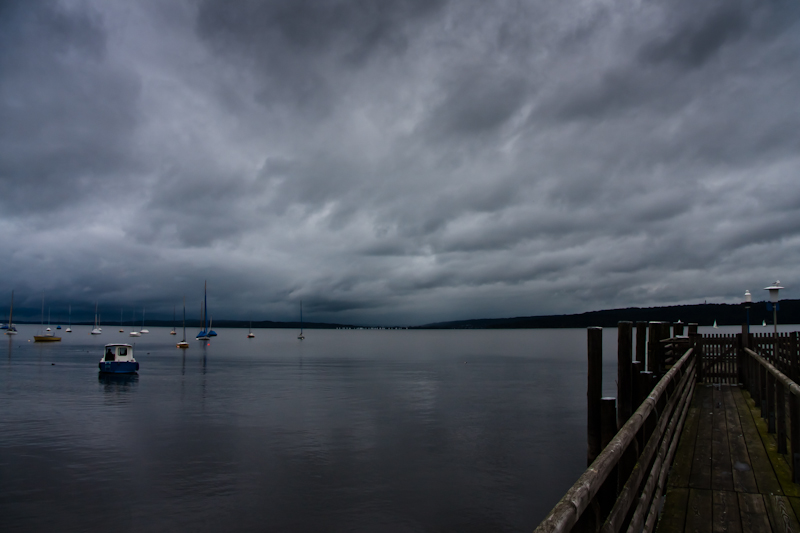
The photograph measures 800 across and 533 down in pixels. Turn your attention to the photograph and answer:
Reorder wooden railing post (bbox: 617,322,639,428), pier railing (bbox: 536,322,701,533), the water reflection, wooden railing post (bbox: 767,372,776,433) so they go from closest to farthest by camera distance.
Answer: pier railing (bbox: 536,322,701,533) → wooden railing post (bbox: 617,322,639,428) → wooden railing post (bbox: 767,372,776,433) → the water reflection

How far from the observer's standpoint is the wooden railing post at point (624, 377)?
9.66 metres

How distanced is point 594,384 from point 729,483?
153 inches

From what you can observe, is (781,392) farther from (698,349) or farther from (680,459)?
(698,349)

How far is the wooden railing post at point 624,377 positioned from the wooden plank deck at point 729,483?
41.8 inches

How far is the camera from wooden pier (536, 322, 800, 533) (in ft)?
13.5

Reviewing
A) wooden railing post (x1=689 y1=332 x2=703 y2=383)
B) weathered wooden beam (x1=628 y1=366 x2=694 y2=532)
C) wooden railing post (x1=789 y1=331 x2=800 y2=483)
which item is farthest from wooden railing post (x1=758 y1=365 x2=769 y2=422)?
wooden railing post (x1=689 y1=332 x2=703 y2=383)

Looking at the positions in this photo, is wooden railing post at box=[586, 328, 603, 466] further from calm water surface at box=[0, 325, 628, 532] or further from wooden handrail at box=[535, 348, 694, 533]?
wooden handrail at box=[535, 348, 694, 533]

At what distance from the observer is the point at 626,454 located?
5.68 metres

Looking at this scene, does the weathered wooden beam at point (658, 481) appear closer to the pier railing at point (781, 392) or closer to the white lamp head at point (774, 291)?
the pier railing at point (781, 392)

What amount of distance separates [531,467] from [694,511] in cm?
1530

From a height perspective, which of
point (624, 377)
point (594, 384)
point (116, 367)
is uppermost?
point (624, 377)

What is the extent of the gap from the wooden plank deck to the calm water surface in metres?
6.92

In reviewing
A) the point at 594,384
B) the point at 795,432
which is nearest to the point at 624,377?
the point at 594,384

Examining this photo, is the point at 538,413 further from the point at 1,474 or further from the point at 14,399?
the point at 14,399
